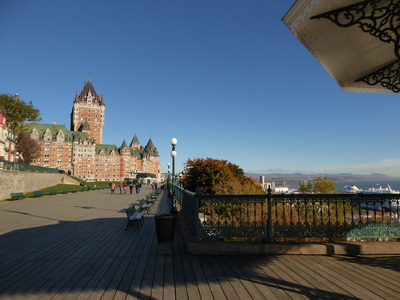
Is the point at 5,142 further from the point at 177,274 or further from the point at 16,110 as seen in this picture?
the point at 177,274

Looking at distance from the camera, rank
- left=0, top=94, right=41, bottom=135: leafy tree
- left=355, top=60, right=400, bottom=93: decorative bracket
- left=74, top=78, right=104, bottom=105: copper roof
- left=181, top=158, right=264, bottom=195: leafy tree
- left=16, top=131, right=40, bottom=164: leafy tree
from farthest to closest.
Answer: left=74, top=78, right=104, bottom=105: copper roof → left=16, top=131, right=40, bottom=164: leafy tree → left=0, top=94, right=41, bottom=135: leafy tree → left=181, top=158, right=264, bottom=195: leafy tree → left=355, top=60, right=400, bottom=93: decorative bracket

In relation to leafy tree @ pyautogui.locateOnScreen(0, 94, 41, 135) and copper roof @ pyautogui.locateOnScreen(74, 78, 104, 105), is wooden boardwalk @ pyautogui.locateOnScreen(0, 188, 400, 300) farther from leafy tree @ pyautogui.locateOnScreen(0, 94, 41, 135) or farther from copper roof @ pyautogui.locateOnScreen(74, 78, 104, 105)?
copper roof @ pyautogui.locateOnScreen(74, 78, 104, 105)

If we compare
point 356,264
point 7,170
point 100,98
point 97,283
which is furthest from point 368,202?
point 100,98

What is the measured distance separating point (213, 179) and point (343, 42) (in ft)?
27.5

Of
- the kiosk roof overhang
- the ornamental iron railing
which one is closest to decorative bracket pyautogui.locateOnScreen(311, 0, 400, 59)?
the kiosk roof overhang

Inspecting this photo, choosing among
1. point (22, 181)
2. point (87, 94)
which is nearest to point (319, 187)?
point (22, 181)

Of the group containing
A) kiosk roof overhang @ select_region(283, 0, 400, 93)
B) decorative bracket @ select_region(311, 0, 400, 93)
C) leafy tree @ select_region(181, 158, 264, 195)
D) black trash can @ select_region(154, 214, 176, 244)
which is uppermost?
kiosk roof overhang @ select_region(283, 0, 400, 93)

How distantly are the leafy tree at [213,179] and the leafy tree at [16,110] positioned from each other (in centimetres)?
4881

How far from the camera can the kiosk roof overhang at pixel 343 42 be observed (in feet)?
12.7

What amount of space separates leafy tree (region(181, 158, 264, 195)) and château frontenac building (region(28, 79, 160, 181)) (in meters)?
123

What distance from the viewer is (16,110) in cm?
4788

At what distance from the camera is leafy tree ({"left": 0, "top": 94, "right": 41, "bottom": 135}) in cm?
4678

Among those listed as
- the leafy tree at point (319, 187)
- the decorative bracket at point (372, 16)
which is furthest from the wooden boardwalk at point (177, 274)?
the leafy tree at point (319, 187)

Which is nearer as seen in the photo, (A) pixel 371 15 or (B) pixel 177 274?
(A) pixel 371 15
